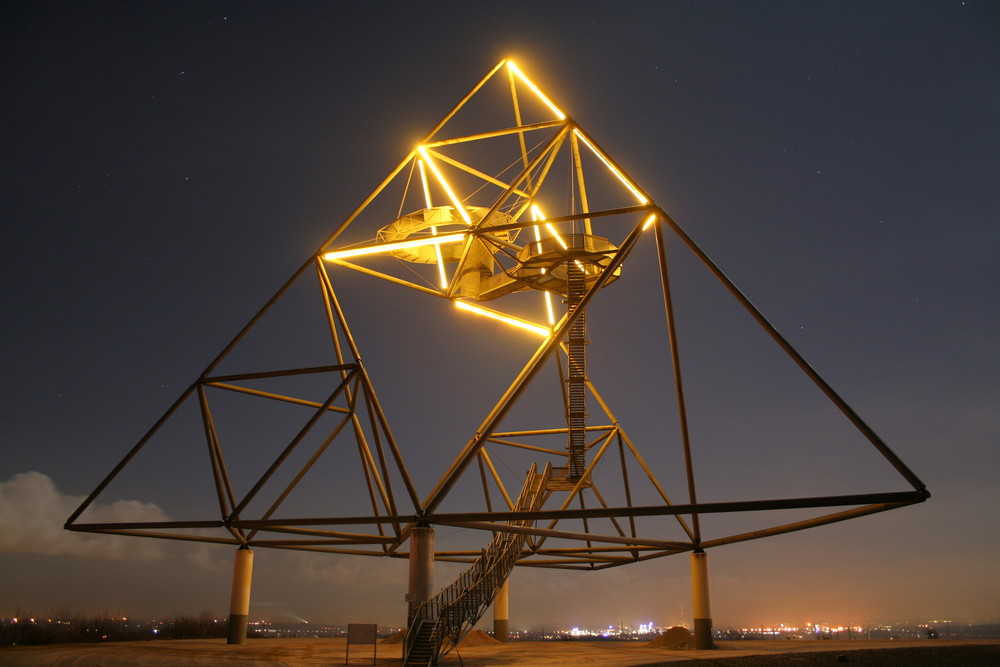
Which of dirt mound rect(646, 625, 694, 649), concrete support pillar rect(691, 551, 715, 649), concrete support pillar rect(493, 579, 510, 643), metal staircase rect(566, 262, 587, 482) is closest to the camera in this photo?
metal staircase rect(566, 262, 587, 482)

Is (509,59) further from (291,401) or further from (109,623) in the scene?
(109,623)

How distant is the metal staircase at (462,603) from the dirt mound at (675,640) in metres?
9.38

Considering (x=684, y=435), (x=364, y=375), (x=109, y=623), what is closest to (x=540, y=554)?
(x=684, y=435)

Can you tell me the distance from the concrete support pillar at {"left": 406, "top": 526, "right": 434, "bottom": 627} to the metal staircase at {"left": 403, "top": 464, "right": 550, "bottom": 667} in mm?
344

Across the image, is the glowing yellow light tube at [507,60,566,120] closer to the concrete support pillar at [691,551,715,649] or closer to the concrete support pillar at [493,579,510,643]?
the concrete support pillar at [691,551,715,649]

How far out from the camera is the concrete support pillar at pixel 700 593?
98.7 ft

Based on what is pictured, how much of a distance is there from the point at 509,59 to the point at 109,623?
39010 millimetres

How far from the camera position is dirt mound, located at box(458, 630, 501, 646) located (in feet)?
104

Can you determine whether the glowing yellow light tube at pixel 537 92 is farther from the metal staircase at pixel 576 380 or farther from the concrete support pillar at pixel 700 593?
the concrete support pillar at pixel 700 593

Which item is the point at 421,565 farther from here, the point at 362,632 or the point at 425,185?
the point at 425,185

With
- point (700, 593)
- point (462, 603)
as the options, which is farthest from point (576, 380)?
point (700, 593)

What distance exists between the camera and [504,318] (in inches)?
1193

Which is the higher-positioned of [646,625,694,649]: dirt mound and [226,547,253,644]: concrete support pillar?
[226,547,253,644]: concrete support pillar

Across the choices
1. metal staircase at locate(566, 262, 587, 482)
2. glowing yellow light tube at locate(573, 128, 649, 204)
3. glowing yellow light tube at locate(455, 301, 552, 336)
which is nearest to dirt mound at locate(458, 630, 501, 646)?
metal staircase at locate(566, 262, 587, 482)
